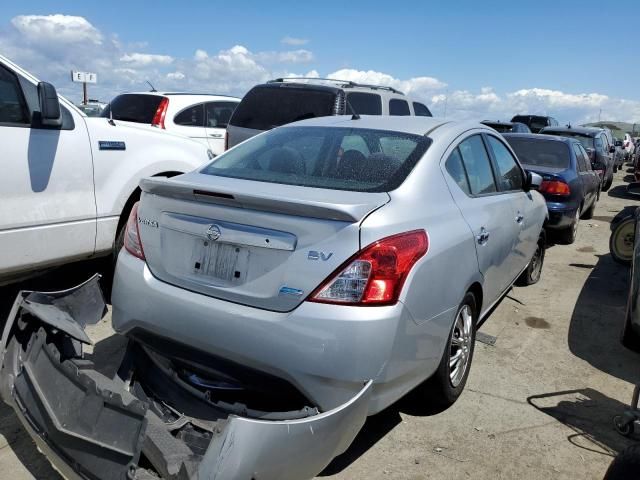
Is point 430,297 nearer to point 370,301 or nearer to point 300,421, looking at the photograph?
point 370,301

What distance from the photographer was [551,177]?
7.47 meters

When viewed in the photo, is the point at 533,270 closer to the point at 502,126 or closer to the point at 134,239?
the point at 134,239

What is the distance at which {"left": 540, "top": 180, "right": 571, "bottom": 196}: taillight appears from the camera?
7398 mm

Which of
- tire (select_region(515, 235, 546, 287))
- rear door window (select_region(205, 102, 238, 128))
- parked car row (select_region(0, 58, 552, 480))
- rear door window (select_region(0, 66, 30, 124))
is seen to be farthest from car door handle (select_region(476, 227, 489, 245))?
rear door window (select_region(205, 102, 238, 128))

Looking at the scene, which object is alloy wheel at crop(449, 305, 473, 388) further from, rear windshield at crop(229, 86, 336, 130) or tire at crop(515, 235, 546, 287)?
rear windshield at crop(229, 86, 336, 130)

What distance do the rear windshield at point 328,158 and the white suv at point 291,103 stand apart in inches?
150

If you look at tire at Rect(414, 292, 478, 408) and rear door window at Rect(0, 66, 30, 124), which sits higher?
rear door window at Rect(0, 66, 30, 124)

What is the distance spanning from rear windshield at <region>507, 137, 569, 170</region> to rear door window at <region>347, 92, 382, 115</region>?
2153 mm

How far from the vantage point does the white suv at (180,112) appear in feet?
27.9

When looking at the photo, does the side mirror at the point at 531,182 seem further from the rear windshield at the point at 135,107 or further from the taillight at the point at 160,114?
the rear windshield at the point at 135,107

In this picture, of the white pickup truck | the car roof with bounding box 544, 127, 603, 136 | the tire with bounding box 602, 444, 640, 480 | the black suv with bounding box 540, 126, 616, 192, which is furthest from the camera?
the car roof with bounding box 544, 127, 603, 136

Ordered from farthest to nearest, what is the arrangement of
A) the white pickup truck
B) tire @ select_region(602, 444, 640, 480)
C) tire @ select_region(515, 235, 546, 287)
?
1. tire @ select_region(515, 235, 546, 287)
2. the white pickup truck
3. tire @ select_region(602, 444, 640, 480)

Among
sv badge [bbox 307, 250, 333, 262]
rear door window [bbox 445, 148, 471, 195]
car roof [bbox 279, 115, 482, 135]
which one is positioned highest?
car roof [bbox 279, 115, 482, 135]

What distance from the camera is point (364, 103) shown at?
26.0 ft
